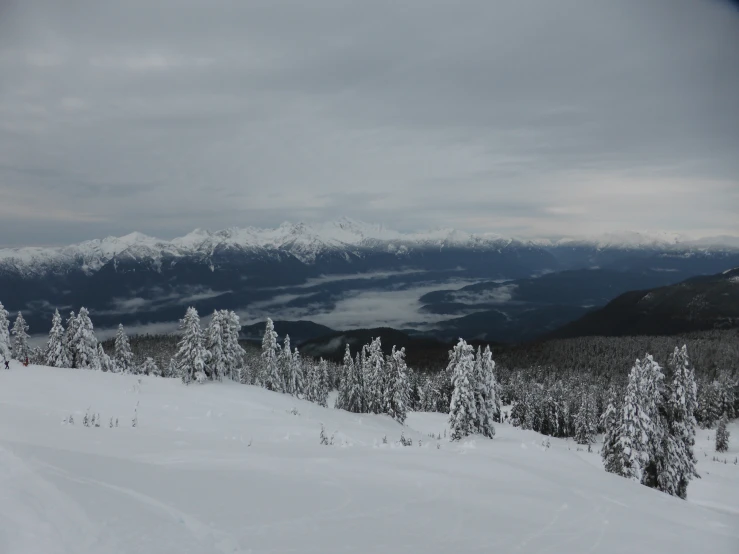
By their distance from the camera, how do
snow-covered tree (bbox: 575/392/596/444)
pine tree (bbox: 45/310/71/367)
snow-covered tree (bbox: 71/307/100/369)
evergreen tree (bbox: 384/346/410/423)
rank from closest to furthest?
evergreen tree (bbox: 384/346/410/423) < snow-covered tree (bbox: 71/307/100/369) < pine tree (bbox: 45/310/71/367) < snow-covered tree (bbox: 575/392/596/444)

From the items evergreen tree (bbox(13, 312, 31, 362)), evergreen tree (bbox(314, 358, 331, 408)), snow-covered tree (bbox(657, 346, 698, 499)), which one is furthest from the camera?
evergreen tree (bbox(314, 358, 331, 408))

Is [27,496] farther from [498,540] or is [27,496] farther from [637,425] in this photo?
[637,425]

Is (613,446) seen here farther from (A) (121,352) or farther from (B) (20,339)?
(B) (20,339)

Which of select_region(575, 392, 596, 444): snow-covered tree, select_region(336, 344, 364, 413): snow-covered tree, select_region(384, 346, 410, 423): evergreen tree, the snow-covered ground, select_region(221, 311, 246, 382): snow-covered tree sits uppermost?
the snow-covered ground

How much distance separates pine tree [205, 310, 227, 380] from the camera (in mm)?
39281

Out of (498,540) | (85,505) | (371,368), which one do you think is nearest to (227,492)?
(85,505)

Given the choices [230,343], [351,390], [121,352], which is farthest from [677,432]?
[121,352]

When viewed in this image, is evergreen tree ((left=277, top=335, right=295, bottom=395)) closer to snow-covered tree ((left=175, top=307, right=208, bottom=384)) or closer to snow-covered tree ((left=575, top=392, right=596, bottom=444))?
snow-covered tree ((left=175, top=307, right=208, bottom=384))

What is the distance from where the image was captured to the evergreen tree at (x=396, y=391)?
47281 millimetres

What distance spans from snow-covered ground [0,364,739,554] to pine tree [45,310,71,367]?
5053cm

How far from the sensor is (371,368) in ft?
175

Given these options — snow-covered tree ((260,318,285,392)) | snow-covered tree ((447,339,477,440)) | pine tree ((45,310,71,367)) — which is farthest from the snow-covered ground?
pine tree ((45,310,71,367))

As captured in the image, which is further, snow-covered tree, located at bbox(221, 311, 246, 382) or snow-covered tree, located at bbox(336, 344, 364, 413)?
snow-covered tree, located at bbox(336, 344, 364, 413)

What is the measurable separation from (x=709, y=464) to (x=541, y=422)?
4411 cm
